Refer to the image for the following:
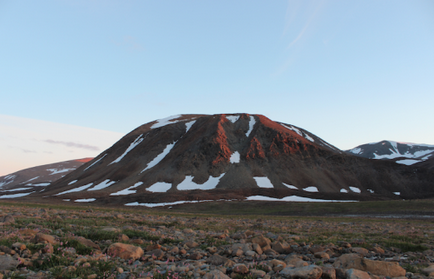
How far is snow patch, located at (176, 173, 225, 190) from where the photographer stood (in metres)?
106

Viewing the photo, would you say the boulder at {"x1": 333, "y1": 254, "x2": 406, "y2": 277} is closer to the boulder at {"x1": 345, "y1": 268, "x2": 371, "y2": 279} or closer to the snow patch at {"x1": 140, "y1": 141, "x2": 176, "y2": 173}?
the boulder at {"x1": 345, "y1": 268, "x2": 371, "y2": 279}

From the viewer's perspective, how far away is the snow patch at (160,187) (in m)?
101

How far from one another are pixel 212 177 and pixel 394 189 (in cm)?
7943

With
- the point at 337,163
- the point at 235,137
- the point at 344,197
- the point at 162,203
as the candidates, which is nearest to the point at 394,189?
the point at 337,163

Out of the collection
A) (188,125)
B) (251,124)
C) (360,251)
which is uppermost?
(188,125)

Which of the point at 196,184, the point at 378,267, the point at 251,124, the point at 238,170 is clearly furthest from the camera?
the point at 251,124

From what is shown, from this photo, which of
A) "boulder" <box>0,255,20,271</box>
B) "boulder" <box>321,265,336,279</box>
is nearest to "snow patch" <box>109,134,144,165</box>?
"boulder" <box>0,255,20,271</box>

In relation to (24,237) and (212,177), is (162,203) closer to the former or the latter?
(212,177)

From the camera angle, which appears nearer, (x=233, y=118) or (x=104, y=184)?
(x=104, y=184)

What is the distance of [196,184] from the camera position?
358 feet

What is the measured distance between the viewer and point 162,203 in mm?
77562

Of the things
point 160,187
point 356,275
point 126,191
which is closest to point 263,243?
point 356,275

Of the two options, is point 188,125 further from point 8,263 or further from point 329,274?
point 329,274

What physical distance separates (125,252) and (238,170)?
110 m
